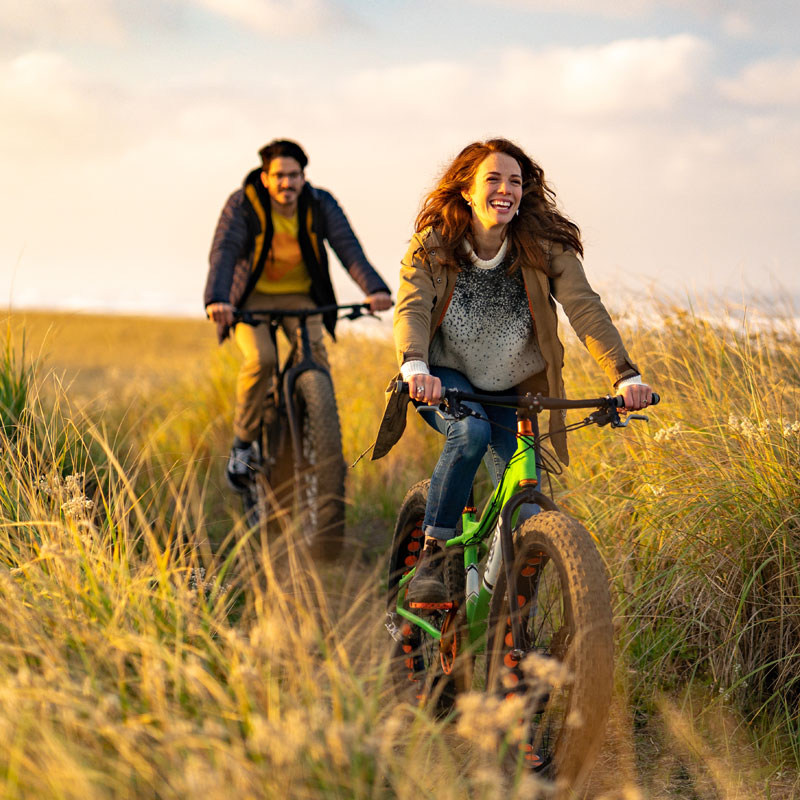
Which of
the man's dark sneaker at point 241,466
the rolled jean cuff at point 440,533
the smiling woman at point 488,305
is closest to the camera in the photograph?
the smiling woman at point 488,305

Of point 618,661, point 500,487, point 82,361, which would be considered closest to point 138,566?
point 500,487

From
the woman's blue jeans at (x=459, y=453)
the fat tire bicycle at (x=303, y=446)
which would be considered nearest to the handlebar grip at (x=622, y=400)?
the woman's blue jeans at (x=459, y=453)

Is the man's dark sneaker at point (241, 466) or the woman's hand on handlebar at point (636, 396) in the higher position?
the woman's hand on handlebar at point (636, 396)

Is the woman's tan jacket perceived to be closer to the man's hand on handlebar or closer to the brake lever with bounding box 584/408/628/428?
→ the brake lever with bounding box 584/408/628/428

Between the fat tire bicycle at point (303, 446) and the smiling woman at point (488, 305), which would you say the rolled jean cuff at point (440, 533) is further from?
the fat tire bicycle at point (303, 446)

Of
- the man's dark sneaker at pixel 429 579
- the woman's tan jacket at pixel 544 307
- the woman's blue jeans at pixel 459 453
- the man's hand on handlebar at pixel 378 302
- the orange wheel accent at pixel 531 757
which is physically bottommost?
the orange wheel accent at pixel 531 757

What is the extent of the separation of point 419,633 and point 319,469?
8.20 ft

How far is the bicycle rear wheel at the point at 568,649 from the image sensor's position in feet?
10.6

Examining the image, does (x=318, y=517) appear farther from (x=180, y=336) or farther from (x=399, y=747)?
(x=180, y=336)

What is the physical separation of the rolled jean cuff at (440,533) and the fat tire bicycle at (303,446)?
264 centimetres

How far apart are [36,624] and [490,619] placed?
1584mm

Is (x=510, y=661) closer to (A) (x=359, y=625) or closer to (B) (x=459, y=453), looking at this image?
(A) (x=359, y=625)

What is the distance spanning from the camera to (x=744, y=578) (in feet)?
14.4

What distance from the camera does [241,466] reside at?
7.50 metres
